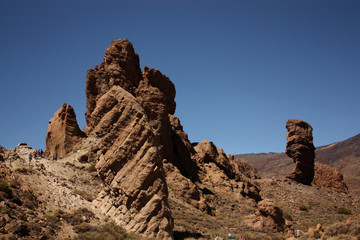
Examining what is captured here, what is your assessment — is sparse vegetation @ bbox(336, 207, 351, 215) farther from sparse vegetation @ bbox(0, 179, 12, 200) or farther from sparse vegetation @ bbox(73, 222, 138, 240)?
sparse vegetation @ bbox(0, 179, 12, 200)

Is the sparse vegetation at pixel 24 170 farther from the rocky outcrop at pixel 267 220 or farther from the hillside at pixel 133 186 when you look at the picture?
the rocky outcrop at pixel 267 220

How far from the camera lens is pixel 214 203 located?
34.4 m

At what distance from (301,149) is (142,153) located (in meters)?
43.9

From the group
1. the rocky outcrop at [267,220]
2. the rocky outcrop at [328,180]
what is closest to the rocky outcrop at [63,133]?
the rocky outcrop at [267,220]

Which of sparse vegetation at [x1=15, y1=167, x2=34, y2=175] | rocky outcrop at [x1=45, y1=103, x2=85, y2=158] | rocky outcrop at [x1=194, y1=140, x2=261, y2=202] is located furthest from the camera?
rocky outcrop at [x1=194, y1=140, x2=261, y2=202]

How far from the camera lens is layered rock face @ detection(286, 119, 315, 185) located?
55.7 m

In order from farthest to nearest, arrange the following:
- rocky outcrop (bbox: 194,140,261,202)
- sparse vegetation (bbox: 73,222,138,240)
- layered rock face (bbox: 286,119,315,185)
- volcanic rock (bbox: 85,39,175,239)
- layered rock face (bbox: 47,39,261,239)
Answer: layered rock face (bbox: 286,119,315,185) < rocky outcrop (bbox: 194,140,261,202) < layered rock face (bbox: 47,39,261,239) < volcanic rock (bbox: 85,39,175,239) < sparse vegetation (bbox: 73,222,138,240)

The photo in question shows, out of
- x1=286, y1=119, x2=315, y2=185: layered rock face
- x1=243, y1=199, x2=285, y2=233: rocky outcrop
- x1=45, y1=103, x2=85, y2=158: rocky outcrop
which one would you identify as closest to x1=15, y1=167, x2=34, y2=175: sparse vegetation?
x1=45, y1=103, x2=85, y2=158: rocky outcrop

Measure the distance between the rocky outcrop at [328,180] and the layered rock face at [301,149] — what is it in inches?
61.6

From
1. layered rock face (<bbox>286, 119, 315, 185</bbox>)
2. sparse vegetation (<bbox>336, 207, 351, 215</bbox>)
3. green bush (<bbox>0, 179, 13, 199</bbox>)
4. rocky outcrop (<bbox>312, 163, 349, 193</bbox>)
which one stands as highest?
layered rock face (<bbox>286, 119, 315, 185</bbox>)

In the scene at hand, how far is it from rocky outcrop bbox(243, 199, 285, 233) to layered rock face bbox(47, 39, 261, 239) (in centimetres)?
493

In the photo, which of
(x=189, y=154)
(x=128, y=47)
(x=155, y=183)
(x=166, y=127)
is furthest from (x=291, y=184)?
(x=155, y=183)

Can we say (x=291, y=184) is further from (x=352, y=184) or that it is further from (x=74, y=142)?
(x=352, y=184)

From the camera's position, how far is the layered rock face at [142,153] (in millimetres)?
17031
